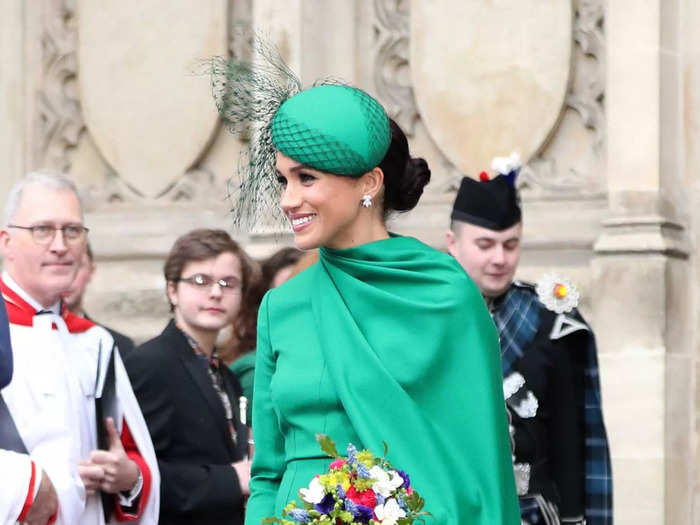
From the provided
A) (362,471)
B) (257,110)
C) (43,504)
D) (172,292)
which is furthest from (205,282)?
(362,471)

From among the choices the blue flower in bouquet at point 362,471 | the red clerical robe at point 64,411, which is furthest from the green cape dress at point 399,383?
the red clerical robe at point 64,411

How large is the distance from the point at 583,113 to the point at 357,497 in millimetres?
5128

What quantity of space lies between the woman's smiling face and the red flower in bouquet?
0.71 m

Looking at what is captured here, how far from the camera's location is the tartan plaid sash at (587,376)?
543cm

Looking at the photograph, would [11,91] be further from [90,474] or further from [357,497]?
[357,497]

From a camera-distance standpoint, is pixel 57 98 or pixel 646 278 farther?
pixel 57 98

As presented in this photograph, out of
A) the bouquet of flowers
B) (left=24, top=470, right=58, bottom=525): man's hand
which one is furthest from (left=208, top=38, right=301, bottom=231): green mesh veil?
(left=24, top=470, right=58, bottom=525): man's hand

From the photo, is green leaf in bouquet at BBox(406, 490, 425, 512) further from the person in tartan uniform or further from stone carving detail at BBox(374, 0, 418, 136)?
stone carving detail at BBox(374, 0, 418, 136)

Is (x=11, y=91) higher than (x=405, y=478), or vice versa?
(x=11, y=91)

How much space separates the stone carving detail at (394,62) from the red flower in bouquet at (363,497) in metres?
5.52

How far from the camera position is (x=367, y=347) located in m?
3.71

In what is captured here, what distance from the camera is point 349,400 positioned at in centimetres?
366

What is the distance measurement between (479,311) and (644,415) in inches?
151

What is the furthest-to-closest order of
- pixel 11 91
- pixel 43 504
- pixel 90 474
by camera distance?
pixel 11 91 → pixel 90 474 → pixel 43 504
